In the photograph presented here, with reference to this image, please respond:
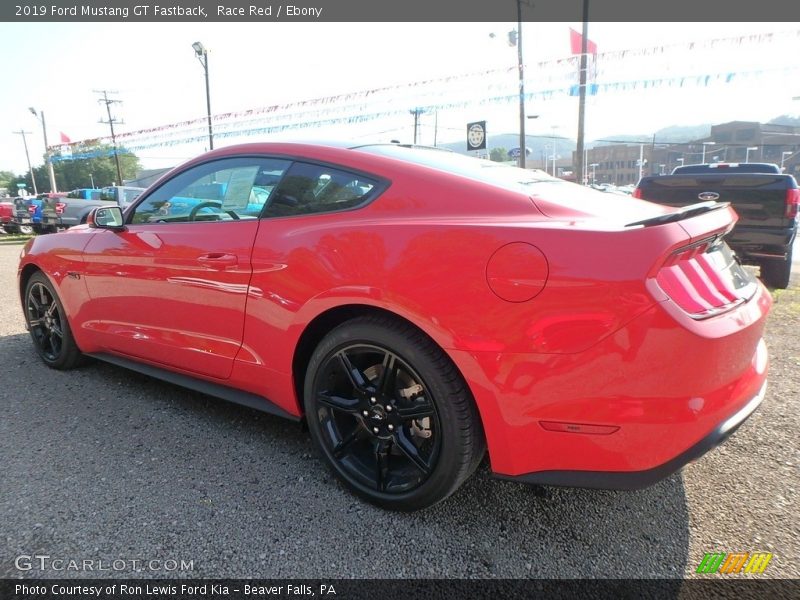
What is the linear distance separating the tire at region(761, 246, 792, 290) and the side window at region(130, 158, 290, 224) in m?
7.17

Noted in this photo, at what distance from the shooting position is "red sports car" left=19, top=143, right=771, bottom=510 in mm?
1595

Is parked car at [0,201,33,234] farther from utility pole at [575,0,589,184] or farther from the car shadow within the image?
the car shadow

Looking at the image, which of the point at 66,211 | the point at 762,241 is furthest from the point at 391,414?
the point at 66,211

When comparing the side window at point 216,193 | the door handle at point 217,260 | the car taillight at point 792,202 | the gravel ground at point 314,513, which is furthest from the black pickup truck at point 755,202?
the door handle at point 217,260

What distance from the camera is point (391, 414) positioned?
6.77 feet

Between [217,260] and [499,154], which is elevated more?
[217,260]

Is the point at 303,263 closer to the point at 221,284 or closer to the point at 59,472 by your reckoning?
the point at 221,284

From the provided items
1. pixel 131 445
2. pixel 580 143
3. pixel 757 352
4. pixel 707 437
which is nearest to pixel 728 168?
pixel 757 352

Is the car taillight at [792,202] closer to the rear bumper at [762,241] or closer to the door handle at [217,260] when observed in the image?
the rear bumper at [762,241]

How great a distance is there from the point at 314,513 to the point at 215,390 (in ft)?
2.98

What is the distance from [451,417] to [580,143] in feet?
63.0

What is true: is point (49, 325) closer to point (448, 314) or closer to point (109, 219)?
point (109, 219)

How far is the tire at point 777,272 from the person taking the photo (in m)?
6.90

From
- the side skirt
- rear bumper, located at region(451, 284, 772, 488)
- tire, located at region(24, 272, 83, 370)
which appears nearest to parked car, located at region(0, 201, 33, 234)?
tire, located at region(24, 272, 83, 370)
